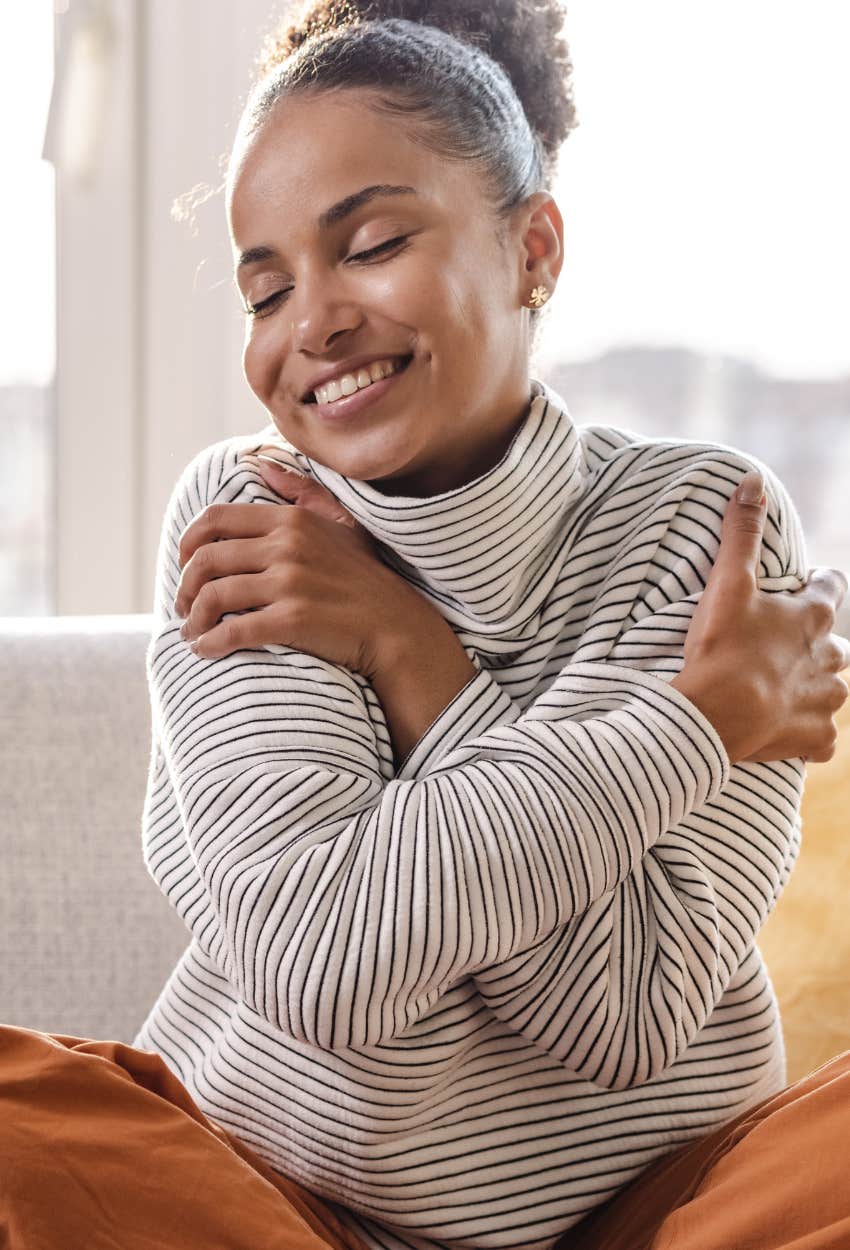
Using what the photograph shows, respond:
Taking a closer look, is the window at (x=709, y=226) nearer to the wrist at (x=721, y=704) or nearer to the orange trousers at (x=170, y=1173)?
the wrist at (x=721, y=704)

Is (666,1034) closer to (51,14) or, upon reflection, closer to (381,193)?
(381,193)

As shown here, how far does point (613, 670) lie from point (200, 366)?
1246 millimetres

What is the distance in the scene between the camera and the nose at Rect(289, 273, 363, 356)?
106cm

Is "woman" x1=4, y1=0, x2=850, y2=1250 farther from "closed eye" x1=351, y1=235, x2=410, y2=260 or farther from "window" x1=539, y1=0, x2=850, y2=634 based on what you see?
"window" x1=539, y1=0, x2=850, y2=634

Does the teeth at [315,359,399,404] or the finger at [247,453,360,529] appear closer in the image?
the teeth at [315,359,399,404]

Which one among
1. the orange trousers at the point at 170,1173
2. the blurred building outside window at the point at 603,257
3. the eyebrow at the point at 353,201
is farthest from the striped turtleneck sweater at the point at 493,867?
the blurred building outside window at the point at 603,257

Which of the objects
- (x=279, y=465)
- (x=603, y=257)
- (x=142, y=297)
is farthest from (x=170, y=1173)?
(x=603, y=257)

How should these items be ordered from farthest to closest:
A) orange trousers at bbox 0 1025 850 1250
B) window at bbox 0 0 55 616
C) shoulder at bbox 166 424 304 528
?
window at bbox 0 0 55 616, shoulder at bbox 166 424 304 528, orange trousers at bbox 0 1025 850 1250

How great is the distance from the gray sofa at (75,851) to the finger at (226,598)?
47 cm

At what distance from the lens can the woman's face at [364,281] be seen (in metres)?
1.06

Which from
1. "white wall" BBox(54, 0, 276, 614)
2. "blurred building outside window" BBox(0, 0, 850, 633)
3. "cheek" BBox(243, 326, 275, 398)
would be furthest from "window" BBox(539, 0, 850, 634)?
"cheek" BBox(243, 326, 275, 398)

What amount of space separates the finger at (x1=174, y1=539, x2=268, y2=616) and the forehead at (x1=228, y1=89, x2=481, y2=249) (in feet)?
0.78

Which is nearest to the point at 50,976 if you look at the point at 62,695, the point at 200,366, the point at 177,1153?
the point at 62,695

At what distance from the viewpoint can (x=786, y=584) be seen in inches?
45.2
